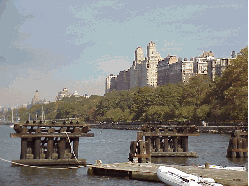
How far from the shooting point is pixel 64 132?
4406 cm

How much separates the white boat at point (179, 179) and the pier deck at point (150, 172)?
45.0 inches

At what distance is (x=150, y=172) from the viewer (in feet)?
123

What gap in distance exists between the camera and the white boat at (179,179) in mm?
32812

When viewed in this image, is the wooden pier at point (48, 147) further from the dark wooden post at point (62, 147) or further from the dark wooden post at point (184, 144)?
the dark wooden post at point (184, 144)

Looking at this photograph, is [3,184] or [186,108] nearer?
[3,184]

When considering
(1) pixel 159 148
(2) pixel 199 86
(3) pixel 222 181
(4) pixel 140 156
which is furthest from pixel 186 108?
(3) pixel 222 181

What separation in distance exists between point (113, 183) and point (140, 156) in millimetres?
6578

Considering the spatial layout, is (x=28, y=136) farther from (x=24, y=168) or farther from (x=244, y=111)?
(x=244, y=111)

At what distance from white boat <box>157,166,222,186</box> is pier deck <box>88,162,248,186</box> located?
1.14 meters

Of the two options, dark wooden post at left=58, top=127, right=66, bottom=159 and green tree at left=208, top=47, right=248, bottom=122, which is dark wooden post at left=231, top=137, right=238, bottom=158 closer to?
dark wooden post at left=58, top=127, right=66, bottom=159

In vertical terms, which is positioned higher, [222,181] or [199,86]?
[199,86]

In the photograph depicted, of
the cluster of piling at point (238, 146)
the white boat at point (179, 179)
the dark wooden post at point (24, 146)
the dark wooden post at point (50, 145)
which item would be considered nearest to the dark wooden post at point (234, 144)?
the cluster of piling at point (238, 146)

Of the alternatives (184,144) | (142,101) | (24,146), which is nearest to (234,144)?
(184,144)

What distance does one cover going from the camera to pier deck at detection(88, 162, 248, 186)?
110 ft
